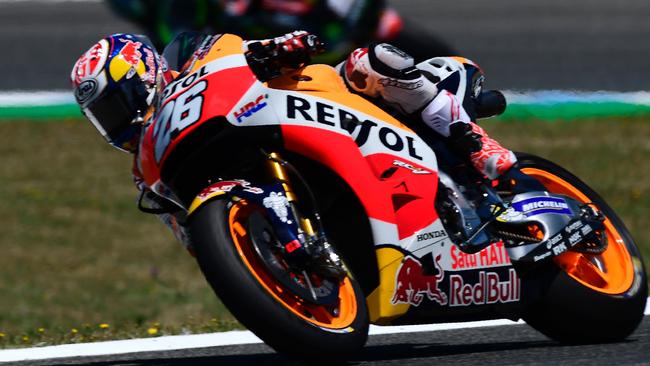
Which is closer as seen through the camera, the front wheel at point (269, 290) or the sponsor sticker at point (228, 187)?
the front wheel at point (269, 290)

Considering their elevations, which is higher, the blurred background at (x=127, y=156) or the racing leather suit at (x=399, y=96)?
the racing leather suit at (x=399, y=96)

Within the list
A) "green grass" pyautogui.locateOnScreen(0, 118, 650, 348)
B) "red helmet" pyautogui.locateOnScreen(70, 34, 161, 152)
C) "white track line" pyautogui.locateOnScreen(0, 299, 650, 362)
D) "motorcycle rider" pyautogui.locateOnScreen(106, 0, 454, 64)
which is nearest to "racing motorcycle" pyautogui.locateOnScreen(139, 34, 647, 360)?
"red helmet" pyautogui.locateOnScreen(70, 34, 161, 152)

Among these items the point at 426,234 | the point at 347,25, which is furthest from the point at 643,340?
the point at 347,25

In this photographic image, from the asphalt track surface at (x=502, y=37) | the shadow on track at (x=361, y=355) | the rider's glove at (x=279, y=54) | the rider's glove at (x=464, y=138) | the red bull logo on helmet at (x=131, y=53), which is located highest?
the rider's glove at (x=279, y=54)

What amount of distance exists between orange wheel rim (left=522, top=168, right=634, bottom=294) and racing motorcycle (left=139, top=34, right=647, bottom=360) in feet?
0.10

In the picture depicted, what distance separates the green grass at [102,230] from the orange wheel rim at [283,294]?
5.20 ft

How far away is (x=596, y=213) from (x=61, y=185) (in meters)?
5.41

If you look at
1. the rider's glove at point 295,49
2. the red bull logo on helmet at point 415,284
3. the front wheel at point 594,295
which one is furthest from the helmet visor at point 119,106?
the front wheel at point 594,295

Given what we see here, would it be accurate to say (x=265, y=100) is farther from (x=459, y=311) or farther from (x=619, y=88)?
(x=619, y=88)

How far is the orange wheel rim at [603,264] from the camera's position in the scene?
4992mm

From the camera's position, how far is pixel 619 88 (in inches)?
473

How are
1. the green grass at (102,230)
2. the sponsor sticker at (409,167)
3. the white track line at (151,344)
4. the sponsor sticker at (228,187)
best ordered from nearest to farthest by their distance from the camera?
the sponsor sticker at (228,187) < the sponsor sticker at (409,167) < the white track line at (151,344) < the green grass at (102,230)

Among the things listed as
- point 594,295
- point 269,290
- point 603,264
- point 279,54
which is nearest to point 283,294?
point 269,290

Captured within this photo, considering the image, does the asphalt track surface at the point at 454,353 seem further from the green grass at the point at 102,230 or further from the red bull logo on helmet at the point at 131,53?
the red bull logo on helmet at the point at 131,53
